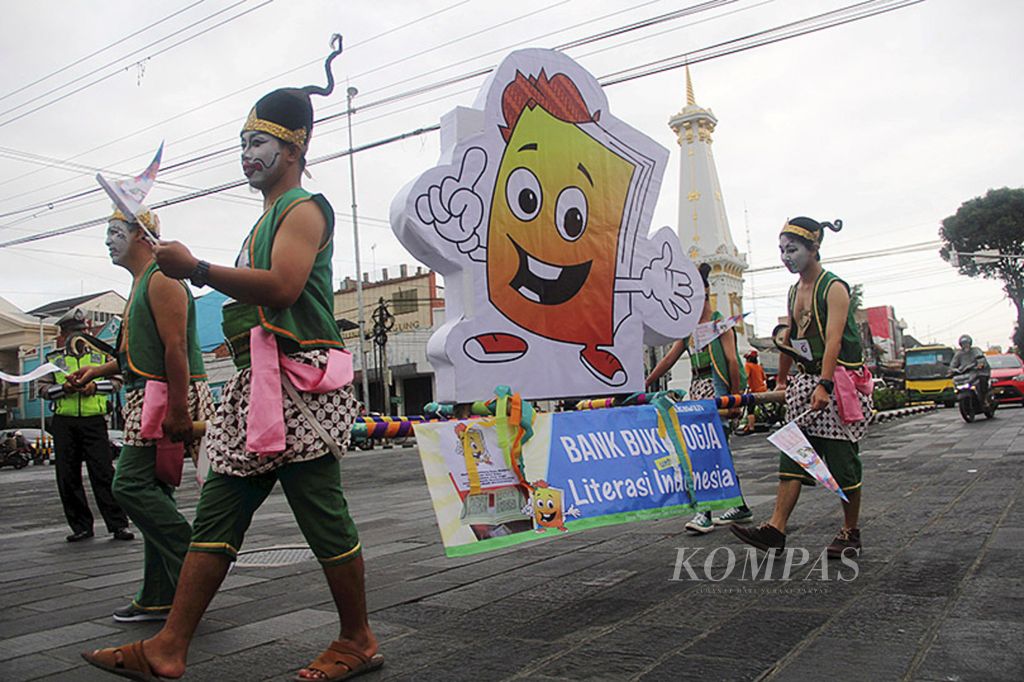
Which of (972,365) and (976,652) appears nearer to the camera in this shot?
(976,652)

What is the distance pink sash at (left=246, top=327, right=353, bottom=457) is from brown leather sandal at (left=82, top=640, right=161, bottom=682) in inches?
26.0

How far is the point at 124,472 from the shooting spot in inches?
142

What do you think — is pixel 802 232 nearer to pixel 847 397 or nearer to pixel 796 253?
pixel 796 253

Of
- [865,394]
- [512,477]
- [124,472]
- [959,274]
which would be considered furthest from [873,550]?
[959,274]

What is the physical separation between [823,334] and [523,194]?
5.91ft

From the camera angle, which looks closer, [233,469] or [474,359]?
[233,469]

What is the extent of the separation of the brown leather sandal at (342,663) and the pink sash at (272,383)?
68cm

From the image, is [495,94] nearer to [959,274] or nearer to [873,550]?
[873,550]

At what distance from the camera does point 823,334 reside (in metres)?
4.42

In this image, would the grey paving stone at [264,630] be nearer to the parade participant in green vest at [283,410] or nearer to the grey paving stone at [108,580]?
Answer: the parade participant in green vest at [283,410]

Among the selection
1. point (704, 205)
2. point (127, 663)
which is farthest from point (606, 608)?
point (704, 205)

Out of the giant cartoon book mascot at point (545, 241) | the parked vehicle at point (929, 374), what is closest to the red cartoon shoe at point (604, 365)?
the giant cartoon book mascot at point (545, 241)

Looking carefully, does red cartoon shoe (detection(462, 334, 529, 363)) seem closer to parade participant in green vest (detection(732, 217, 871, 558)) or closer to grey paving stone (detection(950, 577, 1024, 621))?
parade participant in green vest (detection(732, 217, 871, 558))

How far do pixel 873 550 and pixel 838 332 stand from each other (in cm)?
120
